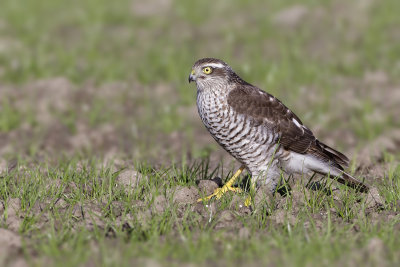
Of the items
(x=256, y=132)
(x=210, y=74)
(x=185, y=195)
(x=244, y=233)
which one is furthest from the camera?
(x=210, y=74)

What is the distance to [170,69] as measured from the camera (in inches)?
491

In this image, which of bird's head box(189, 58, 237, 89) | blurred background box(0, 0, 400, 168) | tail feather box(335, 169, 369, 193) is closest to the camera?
tail feather box(335, 169, 369, 193)

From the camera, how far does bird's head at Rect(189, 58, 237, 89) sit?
22.9 feet

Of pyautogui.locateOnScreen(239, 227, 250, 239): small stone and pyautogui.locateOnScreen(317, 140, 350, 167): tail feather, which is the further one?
pyautogui.locateOnScreen(317, 140, 350, 167): tail feather

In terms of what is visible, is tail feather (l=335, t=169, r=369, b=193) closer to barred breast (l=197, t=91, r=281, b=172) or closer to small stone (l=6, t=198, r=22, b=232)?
barred breast (l=197, t=91, r=281, b=172)

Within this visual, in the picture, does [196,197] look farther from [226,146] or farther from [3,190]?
[3,190]

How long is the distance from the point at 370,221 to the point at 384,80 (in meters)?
6.60

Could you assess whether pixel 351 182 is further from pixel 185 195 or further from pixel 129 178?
pixel 129 178

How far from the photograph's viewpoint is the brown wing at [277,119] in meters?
6.86

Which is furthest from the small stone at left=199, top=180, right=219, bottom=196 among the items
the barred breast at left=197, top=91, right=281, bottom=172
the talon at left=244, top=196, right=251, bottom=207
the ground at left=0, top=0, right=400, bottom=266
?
the talon at left=244, top=196, right=251, bottom=207

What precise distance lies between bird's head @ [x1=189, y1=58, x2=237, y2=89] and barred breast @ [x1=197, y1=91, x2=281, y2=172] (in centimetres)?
12

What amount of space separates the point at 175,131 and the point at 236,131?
3.89 meters

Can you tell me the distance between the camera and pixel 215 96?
684 cm

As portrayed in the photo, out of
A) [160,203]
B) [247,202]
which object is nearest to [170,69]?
[247,202]
